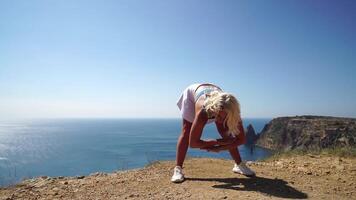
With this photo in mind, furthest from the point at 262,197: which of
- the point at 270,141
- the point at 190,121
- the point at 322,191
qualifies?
the point at 270,141

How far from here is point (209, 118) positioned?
4.49 meters

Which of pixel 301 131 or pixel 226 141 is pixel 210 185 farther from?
pixel 301 131

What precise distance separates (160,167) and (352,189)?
360cm

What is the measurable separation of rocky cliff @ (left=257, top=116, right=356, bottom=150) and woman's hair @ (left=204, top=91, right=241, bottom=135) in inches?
1801

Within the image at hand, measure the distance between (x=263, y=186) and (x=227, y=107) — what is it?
4.85ft

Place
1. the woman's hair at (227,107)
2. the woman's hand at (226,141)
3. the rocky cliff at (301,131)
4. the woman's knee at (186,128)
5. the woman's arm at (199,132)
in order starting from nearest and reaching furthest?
the woman's hair at (227,107), the woman's arm at (199,132), the woman's hand at (226,141), the woman's knee at (186,128), the rocky cliff at (301,131)

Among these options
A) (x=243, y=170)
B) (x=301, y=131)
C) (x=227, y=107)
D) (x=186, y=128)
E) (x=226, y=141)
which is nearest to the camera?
(x=227, y=107)

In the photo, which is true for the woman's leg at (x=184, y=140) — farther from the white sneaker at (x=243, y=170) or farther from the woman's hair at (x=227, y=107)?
the white sneaker at (x=243, y=170)

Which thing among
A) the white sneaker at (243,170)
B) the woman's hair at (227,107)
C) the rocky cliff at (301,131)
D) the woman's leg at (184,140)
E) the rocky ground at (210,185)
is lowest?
the rocky cliff at (301,131)

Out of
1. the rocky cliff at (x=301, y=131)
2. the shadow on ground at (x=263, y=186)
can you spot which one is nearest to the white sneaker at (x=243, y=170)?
the shadow on ground at (x=263, y=186)

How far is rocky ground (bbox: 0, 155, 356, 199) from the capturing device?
4293 mm

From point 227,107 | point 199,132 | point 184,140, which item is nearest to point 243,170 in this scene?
point 184,140

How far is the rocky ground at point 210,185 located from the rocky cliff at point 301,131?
1717 inches

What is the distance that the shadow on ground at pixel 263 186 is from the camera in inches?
168
